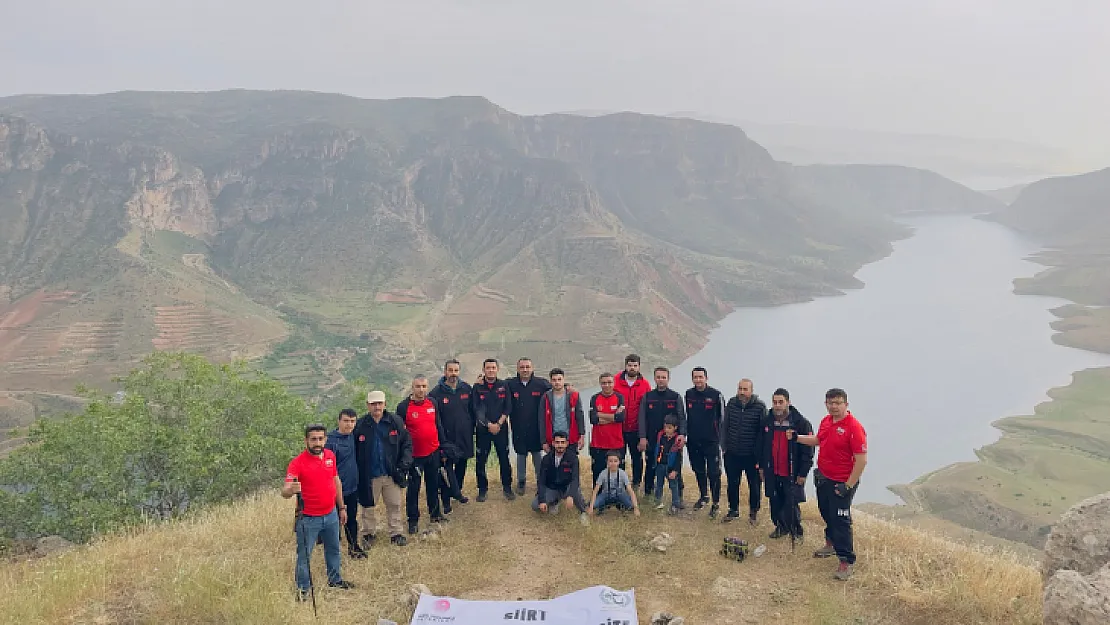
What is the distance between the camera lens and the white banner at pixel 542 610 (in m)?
6.36

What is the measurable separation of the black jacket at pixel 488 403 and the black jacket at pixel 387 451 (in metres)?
1.61

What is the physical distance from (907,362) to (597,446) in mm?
114282

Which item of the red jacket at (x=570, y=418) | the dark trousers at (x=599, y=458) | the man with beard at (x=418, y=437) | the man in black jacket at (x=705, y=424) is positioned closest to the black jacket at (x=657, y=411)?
the man in black jacket at (x=705, y=424)

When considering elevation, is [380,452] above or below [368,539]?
above

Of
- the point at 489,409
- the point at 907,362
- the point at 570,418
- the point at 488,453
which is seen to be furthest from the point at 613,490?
the point at 907,362

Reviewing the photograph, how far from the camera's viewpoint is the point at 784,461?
8297 mm

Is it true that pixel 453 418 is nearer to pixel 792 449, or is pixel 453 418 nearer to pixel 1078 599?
pixel 792 449

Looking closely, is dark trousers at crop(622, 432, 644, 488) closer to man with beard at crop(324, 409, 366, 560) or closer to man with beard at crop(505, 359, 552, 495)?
man with beard at crop(505, 359, 552, 495)

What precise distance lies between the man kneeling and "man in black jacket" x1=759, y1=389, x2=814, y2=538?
273 cm

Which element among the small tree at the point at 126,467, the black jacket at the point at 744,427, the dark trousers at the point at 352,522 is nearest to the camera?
the dark trousers at the point at 352,522

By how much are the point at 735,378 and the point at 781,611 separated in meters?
92.6

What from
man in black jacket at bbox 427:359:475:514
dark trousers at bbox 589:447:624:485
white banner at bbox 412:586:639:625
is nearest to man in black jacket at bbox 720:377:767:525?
dark trousers at bbox 589:447:624:485

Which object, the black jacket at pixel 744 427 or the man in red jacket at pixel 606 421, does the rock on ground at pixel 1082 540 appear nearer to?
the black jacket at pixel 744 427

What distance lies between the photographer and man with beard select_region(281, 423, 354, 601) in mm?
6363
